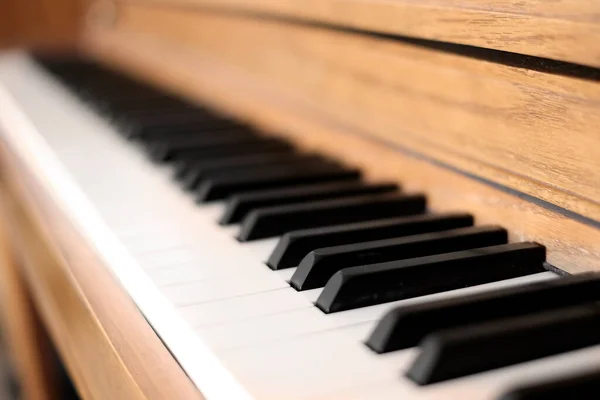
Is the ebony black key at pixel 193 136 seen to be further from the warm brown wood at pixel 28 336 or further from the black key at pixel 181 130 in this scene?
the warm brown wood at pixel 28 336

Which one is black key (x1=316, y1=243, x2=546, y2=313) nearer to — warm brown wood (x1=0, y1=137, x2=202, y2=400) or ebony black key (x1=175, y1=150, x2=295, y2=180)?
warm brown wood (x1=0, y1=137, x2=202, y2=400)

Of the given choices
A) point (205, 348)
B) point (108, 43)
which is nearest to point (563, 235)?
point (205, 348)

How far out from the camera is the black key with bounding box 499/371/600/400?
399 millimetres

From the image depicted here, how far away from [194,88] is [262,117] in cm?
43

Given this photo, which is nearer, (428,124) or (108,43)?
(428,124)

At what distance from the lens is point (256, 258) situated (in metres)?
0.69

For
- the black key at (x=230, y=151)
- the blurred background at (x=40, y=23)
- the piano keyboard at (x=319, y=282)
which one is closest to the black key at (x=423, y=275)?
the piano keyboard at (x=319, y=282)

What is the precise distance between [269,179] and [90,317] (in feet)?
1.09

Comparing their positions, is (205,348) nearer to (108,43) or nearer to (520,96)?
(520,96)

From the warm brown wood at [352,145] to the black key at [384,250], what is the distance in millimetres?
44

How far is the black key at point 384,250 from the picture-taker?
616mm

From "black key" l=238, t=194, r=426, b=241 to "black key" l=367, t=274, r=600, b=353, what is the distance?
0.88ft

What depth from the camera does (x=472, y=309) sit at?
51 cm

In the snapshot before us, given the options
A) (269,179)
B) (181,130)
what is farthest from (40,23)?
(269,179)
